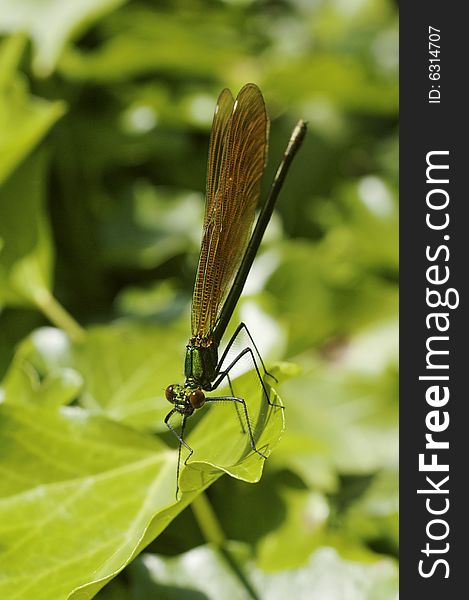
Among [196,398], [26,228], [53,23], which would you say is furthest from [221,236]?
[53,23]

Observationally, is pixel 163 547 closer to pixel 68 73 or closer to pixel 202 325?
pixel 202 325

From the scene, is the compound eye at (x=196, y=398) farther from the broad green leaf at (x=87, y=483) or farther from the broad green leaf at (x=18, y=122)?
the broad green leaf at (x=18, y=122)

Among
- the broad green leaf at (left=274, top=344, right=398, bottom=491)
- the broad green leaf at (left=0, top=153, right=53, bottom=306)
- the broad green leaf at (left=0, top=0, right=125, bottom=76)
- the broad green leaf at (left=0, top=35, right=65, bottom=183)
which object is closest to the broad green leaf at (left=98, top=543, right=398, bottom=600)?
the broad green leaf at (left=274, top=344, right=398, bottom=491)

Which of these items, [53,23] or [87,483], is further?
[53,23]

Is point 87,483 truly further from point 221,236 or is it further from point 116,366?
point 221,236

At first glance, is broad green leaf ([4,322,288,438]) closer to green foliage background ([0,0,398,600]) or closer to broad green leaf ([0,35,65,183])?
green foliage background ([0,0,398,600])

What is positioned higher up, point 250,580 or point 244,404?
point 244,404

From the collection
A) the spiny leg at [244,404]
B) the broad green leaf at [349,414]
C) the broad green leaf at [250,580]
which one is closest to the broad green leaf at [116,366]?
the spiny leg at [244,404]
